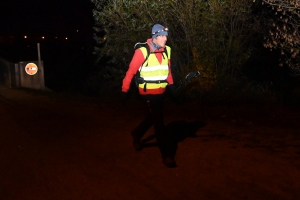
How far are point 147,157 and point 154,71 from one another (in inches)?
52.9

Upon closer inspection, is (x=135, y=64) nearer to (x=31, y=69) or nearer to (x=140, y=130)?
(x=140, y=130)

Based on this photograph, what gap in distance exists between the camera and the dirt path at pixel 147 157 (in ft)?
18.6

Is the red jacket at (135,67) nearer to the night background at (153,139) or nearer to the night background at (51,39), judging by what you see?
the night background at (153,139)

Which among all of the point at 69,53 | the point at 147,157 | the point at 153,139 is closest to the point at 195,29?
the point at 153,139

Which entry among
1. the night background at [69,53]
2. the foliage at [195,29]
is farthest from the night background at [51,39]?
the foliage at [195,29]

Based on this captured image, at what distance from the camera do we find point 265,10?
1298 centimetres

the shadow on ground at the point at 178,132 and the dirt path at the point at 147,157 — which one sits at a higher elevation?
the shadow on ground at the point at 178,132

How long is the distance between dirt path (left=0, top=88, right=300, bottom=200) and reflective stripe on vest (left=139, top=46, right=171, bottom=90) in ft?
3.67

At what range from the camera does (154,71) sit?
655cm

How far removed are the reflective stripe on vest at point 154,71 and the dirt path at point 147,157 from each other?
1119 millimetres

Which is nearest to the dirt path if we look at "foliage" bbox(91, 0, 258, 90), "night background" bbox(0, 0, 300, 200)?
"night background" bbox(0, 0, 300, 200)

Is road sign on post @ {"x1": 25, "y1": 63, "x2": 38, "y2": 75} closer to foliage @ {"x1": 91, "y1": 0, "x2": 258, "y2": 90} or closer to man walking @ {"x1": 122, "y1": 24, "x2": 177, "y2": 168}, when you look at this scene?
foliage @ {"x1": 91, "y1": 0, "x2": 258, "y2": 90}

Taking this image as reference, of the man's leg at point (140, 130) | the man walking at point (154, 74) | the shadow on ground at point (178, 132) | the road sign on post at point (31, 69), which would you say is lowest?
the shadow on ground at point (178, 132)

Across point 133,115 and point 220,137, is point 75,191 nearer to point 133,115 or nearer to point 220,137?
point 220,137
